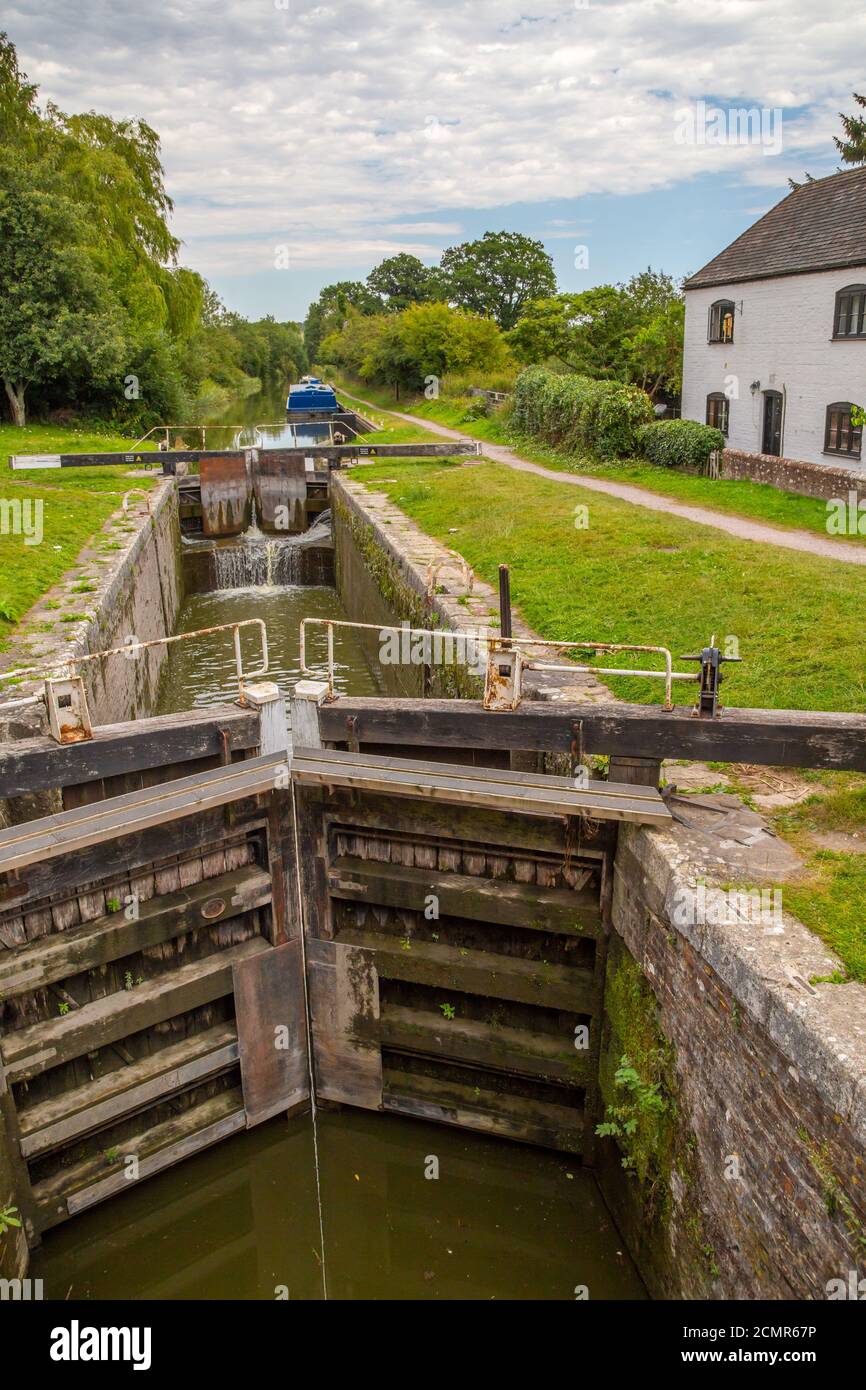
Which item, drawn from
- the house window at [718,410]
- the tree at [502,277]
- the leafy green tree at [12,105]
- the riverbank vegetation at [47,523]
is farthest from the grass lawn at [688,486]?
the tree at [502,277]

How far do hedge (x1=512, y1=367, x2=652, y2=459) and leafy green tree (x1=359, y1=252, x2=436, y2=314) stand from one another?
55.0m

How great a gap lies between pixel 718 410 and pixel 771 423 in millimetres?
2526

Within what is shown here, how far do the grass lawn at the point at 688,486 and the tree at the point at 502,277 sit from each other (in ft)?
152

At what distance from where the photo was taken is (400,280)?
261ft

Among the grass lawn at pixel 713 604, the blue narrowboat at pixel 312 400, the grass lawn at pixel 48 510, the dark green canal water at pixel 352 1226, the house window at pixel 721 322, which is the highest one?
the house window at pixel 721 322

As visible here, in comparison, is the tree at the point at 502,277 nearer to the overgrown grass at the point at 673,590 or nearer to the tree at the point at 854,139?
the tree at the point at 854,139

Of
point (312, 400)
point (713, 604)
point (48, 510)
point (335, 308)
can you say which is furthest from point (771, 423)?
point (335, 308)

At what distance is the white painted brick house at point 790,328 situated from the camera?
19.2 meters

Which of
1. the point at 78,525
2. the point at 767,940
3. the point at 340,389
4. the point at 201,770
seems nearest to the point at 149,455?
the point at 78,525

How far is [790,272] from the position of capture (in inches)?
810

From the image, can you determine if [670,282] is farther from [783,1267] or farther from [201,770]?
[783,1267]

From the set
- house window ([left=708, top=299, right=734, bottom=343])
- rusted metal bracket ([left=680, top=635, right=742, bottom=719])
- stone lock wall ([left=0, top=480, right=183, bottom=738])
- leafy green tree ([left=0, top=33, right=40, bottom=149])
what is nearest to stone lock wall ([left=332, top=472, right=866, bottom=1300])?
rusted metal bracket ([left=680, top=635, right=742, bottom=719])

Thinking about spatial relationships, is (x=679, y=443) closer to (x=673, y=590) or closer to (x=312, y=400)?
(x=673, y=590)

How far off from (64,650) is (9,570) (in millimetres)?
3203
